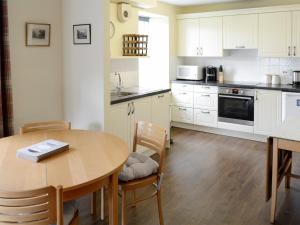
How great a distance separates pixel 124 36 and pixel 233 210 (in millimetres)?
2557

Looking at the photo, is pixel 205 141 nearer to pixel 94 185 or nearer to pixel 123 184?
pixel 123 184

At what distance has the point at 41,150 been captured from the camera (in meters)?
2.18

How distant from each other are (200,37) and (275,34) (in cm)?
134

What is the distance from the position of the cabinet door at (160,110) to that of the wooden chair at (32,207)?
2.83 m

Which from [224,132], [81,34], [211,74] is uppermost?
[81,34]

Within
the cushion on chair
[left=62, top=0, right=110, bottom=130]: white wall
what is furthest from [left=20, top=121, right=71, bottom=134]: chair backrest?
the cushion on chair

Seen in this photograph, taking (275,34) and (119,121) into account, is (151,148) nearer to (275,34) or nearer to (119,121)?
(119,121)

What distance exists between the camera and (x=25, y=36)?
3.38m

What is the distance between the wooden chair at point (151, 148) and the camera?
7.84ft

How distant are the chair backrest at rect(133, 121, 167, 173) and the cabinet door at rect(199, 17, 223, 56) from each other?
134 inches

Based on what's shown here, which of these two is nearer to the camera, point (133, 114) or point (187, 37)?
point (133, 114)

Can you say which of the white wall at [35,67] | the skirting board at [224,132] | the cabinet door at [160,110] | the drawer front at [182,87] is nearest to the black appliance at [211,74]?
the drawer front at [182,87]

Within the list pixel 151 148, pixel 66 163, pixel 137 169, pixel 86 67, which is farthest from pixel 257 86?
pixel 66 163

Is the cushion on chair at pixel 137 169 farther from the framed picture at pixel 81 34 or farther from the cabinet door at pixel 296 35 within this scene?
the cabinet door at pixel 296 35
